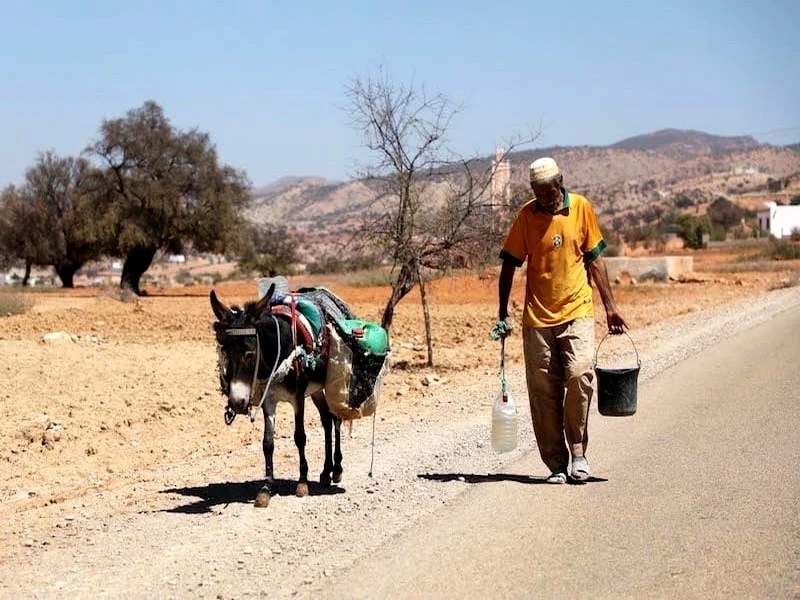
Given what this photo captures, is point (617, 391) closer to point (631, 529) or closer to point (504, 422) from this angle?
point (504, 422)

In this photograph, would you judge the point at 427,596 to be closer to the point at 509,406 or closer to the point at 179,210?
the point at 509,406

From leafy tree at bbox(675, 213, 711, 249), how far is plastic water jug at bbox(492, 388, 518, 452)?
8359cm

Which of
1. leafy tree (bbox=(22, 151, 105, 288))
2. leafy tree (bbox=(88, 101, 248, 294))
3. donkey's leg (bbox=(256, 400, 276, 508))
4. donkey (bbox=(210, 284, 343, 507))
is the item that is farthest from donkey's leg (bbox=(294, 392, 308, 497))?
leafy tree (bbox=(22, 151, 105, 288))

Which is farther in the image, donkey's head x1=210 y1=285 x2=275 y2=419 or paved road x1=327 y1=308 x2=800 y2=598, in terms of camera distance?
donkey's head x1=210 y1=285 x2=275 y2=419

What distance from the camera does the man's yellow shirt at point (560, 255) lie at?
30.2ft

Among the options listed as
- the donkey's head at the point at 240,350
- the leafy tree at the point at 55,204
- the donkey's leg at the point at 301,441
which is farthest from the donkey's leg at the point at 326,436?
the leafy tree at the point at 55,204

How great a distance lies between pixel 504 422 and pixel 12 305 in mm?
26400

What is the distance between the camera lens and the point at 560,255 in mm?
9203

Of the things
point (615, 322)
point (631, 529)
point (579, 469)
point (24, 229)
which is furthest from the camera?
point (24, 229)

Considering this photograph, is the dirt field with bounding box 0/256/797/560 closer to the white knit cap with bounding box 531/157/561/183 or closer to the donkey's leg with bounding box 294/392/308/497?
the donkey's leg with bounding box 294/392/308/497

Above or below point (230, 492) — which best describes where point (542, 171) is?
above

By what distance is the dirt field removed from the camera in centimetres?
1167

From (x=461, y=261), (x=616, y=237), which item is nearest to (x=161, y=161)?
(x=461, y=261)

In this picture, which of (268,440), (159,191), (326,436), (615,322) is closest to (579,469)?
(615,322)
